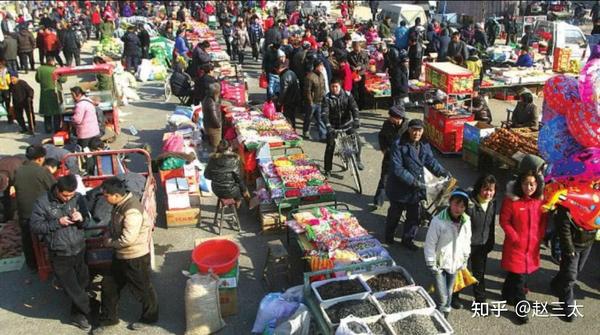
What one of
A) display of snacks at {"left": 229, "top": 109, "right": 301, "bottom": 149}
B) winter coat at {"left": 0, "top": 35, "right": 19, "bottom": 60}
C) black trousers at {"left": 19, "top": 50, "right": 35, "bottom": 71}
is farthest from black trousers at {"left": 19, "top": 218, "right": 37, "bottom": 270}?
black trousers at {"left": 19, "top": 50, "right": 35, "bottom": 71}

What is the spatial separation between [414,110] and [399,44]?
5524 mm

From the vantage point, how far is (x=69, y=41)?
2056cm

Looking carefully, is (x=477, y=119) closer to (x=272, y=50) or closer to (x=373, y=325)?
(x=272, y=50)

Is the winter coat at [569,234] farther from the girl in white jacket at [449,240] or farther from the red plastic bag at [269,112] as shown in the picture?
the red plastic bag at [269,112]

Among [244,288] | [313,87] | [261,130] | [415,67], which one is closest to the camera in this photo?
[244,288]

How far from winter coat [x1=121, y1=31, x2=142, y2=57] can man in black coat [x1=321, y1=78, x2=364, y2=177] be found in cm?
1189

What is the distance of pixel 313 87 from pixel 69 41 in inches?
493

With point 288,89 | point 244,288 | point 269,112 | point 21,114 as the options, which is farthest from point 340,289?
point 21,114

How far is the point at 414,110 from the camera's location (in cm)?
1518

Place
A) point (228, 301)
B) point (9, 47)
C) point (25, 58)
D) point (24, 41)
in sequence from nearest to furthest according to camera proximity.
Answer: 1. point (228, 301)
2. point (9, 47)
3. point (24, 41)
4. point (25, 58)

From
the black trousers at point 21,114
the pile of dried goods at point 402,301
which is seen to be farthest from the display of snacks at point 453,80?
the black trousers at point 21,114

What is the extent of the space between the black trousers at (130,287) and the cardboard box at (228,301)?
2.45 feet

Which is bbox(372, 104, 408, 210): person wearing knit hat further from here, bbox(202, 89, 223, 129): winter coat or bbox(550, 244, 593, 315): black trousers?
bbox(202, 89, 223, 129): winter coat

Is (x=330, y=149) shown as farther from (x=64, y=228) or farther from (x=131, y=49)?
(x=131, y=49)
